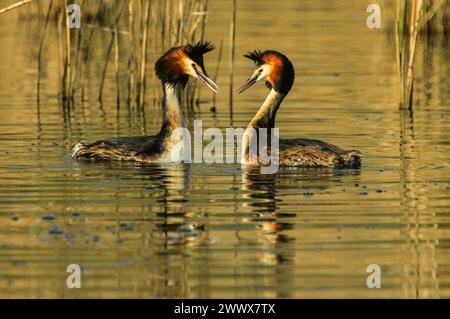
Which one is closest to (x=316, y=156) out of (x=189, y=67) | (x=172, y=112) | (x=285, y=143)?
(x=285, y=143)

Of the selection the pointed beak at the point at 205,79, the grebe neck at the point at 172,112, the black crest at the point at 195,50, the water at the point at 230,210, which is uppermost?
the black crest at the point at 195,50

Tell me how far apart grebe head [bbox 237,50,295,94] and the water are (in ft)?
3.94

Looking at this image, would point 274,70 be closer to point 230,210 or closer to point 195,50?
point 195,50

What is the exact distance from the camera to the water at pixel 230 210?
8.21 m

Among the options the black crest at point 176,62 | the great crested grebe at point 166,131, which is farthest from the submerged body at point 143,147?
the black crest at point 176,62

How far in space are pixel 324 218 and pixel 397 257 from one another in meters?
1.43

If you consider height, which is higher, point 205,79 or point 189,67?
point 189,67

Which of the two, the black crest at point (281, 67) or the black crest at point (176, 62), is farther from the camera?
the black crest at point (176, 62)

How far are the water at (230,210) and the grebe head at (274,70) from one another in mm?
1202

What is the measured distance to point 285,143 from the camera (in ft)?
42.8

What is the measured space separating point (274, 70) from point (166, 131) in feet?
4.47

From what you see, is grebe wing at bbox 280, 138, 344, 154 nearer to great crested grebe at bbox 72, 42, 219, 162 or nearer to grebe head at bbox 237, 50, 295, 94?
grebe head at bbox 237, 50, 295, 94

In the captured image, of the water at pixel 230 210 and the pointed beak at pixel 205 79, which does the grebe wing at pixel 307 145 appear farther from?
the pointed beak at pixel 205 79

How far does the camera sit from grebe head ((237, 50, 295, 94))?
13773 mm
